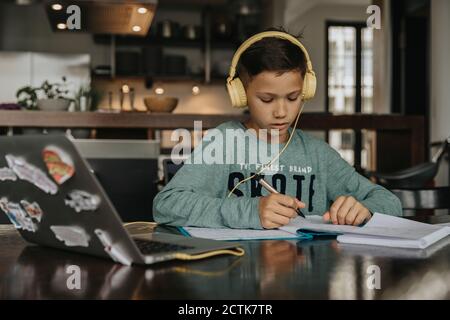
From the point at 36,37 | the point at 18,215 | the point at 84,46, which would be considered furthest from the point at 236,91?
the point at 36,37

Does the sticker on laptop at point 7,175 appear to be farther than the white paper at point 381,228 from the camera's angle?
No

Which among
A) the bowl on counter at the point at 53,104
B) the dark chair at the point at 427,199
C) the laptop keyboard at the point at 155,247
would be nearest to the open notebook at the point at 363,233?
the laptop keyboard at the point at 155,247

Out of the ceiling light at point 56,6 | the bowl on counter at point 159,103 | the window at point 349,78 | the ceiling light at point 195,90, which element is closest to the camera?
the bowl on counter at point 159,103

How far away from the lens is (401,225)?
111 cm

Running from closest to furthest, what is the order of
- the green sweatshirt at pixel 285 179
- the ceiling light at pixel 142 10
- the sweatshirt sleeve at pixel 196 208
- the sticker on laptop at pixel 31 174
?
the sticker on laptop at pixel 31 174 < the sweatshirt sleeve at pixel 196 208 < the green sweatshirt at pixel 285 179 < the ceiling light at pixel 142 10

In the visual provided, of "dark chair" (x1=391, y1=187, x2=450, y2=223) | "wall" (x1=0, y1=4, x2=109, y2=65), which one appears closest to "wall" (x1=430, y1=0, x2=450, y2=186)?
"wall" (x1=0, y1=4, x2=109, y2=65)

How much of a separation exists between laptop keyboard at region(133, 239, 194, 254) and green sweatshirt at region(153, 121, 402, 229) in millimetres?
337

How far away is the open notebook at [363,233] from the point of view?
95 centimetres

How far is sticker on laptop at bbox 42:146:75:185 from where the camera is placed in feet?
2.28

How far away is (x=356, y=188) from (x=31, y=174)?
93cm

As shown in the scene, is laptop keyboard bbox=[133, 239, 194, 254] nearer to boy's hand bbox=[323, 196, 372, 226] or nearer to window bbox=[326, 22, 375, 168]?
boy's hand bbox=[323, 196, 372, 226]

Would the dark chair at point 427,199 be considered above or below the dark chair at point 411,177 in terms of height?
above

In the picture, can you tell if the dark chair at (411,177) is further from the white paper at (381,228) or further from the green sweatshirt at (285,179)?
the white paper at (381,228)
